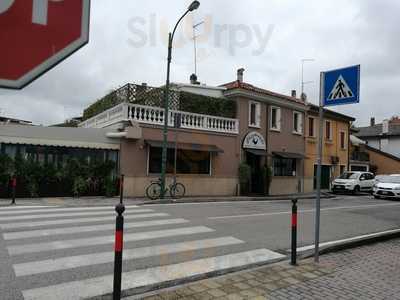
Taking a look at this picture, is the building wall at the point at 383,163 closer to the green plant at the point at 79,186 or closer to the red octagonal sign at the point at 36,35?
the green plant at the point at 79,186

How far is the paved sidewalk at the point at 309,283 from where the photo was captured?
14.9ft

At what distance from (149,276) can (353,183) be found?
23.8 meters

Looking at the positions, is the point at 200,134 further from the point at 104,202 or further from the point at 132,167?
the point at 104,202

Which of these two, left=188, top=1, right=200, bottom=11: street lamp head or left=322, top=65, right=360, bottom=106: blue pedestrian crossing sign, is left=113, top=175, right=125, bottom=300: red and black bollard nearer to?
left=322, top=65, right=360, bottom=106: blue pedestrian crossing sign

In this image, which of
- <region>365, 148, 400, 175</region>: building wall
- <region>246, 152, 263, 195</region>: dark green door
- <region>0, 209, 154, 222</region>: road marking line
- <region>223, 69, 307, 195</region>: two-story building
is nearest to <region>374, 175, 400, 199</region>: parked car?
<region>223, 69, 307, 195</region>: two-story building

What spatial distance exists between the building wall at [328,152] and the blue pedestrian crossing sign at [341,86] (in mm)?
20564

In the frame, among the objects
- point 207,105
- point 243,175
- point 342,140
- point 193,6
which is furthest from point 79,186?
point 342,140

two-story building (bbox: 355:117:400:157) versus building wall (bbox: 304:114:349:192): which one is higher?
two-story building (bbox: 355:117:400:157)

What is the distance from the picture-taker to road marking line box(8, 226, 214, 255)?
6531mm

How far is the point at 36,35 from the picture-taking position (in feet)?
4.97

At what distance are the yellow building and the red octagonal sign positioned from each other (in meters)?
25.8

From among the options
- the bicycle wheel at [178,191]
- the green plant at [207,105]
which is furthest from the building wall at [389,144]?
the bicycle wheel at [178,191]

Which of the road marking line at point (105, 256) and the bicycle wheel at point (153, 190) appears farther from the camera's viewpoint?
the bicycle wheel at point (153, 190)

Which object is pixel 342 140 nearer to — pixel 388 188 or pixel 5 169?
pixel 388 188
